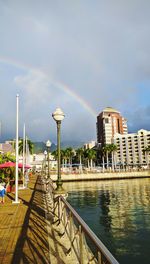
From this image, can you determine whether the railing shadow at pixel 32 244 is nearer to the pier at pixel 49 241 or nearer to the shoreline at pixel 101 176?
the pier at pixel 49 241

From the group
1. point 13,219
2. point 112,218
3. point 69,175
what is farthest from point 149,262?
point 69,175

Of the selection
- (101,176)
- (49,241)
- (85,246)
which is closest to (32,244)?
(49,241)

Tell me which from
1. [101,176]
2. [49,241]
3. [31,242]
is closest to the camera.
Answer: [31,242]

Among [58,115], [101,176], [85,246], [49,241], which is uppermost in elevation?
[58,115]

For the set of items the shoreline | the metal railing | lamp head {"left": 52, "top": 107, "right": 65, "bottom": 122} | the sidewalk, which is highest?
lamp head {"left": 52, "top": 107, "right": 65, "bottom": 122}

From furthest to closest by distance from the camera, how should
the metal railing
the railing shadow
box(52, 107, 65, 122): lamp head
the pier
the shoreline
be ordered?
the shoreline
box(52, 107, 65, 122): lamp head
the railing shadow
the pier
the metal railing

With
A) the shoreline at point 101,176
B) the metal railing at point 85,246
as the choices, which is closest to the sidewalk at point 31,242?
the metal railing at point 85,246

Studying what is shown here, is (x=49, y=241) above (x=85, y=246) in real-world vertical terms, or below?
below

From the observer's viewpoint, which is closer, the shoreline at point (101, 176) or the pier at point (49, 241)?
the pier at point (49, 241)

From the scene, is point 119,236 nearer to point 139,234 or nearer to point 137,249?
point 139,234

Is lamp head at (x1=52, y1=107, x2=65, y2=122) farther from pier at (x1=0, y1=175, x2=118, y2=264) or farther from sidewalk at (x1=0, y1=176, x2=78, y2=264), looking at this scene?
sidewalk at (x1=0, y1=176, x2=78, y2=264)

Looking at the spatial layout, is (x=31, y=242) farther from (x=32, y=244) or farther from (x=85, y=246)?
(x=85, y=246)

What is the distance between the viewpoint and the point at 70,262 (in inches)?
264

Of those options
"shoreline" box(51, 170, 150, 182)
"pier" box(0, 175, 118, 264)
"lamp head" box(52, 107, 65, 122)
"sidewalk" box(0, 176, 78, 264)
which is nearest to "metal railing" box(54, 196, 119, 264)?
"pier" box(0, 175, 118, 264)
